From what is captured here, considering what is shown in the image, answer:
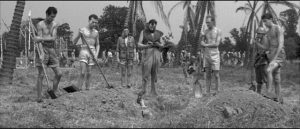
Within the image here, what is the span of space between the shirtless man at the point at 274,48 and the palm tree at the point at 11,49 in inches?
261

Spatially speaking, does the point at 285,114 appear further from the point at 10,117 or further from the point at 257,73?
the point at 10,117

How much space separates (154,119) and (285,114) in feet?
6.55

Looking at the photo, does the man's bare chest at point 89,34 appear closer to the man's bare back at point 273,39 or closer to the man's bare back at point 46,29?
the man's bare back at point 46,29

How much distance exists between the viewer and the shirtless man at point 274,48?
736 centimetres

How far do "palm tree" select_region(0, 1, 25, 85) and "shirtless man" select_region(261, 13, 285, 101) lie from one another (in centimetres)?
663

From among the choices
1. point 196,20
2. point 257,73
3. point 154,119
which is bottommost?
point 154,119

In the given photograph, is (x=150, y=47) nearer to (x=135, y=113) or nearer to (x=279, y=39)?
(x=135, y=113)

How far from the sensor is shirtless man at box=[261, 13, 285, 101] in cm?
736

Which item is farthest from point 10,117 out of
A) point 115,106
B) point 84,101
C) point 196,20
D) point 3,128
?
point 196,20

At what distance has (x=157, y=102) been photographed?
7773mm

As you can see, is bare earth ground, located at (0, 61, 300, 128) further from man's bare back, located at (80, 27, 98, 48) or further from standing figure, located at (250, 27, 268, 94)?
standing figure, located at (250, 27, 268, 94)

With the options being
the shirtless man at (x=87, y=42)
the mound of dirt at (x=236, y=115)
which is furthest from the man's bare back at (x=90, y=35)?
the mound of dirt at (x=236, y=115)

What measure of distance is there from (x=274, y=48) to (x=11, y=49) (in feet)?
22.7

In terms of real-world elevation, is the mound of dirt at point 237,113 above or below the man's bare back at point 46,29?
below
